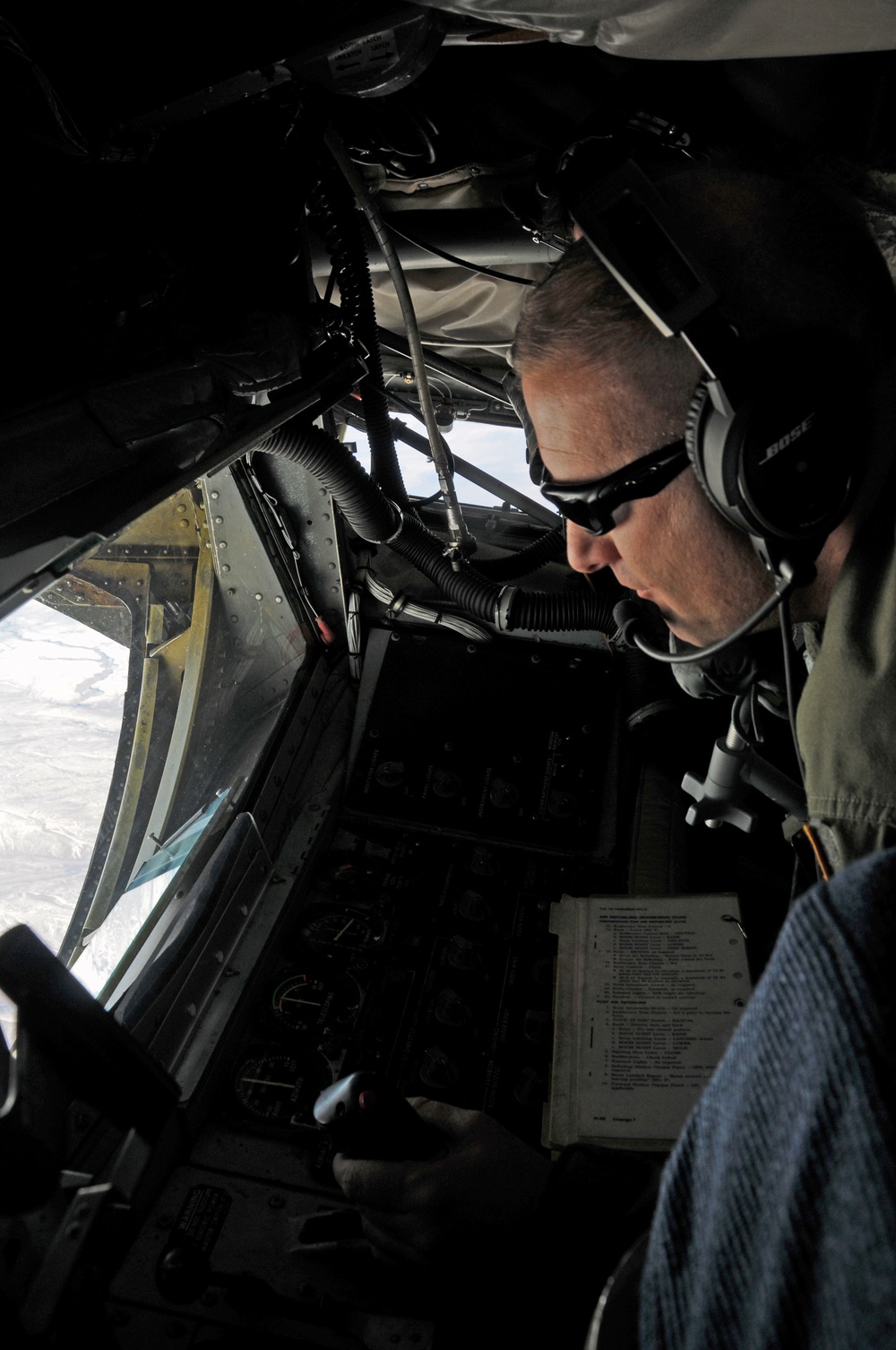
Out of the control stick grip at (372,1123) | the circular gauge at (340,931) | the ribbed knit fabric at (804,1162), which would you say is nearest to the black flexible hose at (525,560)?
the circular gauge at (340,931)

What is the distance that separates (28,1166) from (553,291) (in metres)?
1.33

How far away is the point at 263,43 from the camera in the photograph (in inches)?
51.8

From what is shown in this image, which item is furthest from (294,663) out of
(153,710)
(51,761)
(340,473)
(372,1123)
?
(372,1123)

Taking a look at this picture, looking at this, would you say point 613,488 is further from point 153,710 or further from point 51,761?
point 153,710

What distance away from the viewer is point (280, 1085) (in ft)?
6.07

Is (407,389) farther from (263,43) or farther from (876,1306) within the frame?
(876,1306)

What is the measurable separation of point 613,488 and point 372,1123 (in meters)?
1.12

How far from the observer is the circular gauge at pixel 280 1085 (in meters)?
1.80

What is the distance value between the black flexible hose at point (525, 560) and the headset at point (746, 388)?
64.4 inches

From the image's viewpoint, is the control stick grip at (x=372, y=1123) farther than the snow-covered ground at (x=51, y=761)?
No

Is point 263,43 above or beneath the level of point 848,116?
above

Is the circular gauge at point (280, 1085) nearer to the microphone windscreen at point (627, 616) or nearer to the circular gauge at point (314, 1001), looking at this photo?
the circular gauge at point (314, 1001)

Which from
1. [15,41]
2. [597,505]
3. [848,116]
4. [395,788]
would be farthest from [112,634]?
[848,116]

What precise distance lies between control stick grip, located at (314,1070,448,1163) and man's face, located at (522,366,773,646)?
96 centimetres
